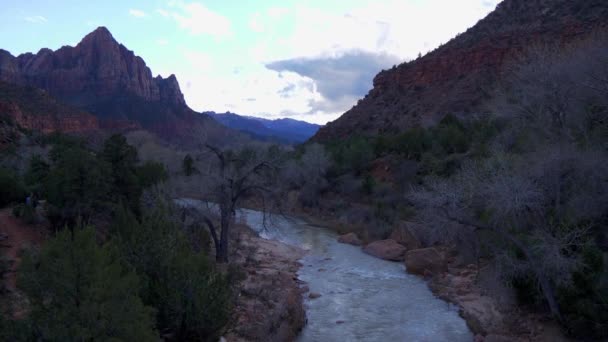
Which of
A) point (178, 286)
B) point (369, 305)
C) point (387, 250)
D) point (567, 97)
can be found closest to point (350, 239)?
point (387, 250)

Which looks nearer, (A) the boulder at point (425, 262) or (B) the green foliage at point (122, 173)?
(B) the green foliage at point (122, 173)

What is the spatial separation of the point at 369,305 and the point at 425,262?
482 cm

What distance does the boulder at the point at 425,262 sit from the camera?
64.2 feet

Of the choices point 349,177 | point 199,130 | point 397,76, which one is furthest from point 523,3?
point 199,130

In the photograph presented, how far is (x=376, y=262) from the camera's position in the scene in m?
22.0

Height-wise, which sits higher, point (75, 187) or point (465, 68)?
point (465, 68)

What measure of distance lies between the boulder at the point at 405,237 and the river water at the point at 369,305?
206 centimetres

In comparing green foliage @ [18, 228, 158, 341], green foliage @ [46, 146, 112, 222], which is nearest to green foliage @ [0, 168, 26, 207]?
green foliage @ [46, 146, 112, 222]

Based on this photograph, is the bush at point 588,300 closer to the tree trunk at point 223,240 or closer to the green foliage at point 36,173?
the tree trunk at point 223,240

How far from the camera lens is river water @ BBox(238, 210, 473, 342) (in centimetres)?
1320

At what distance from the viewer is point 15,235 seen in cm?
1492

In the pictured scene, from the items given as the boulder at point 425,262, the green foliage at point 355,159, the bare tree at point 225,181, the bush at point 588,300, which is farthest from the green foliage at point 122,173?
the green foliage at point 355,159

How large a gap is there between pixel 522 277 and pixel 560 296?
1403 mm

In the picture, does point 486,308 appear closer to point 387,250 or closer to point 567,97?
point 387,250
